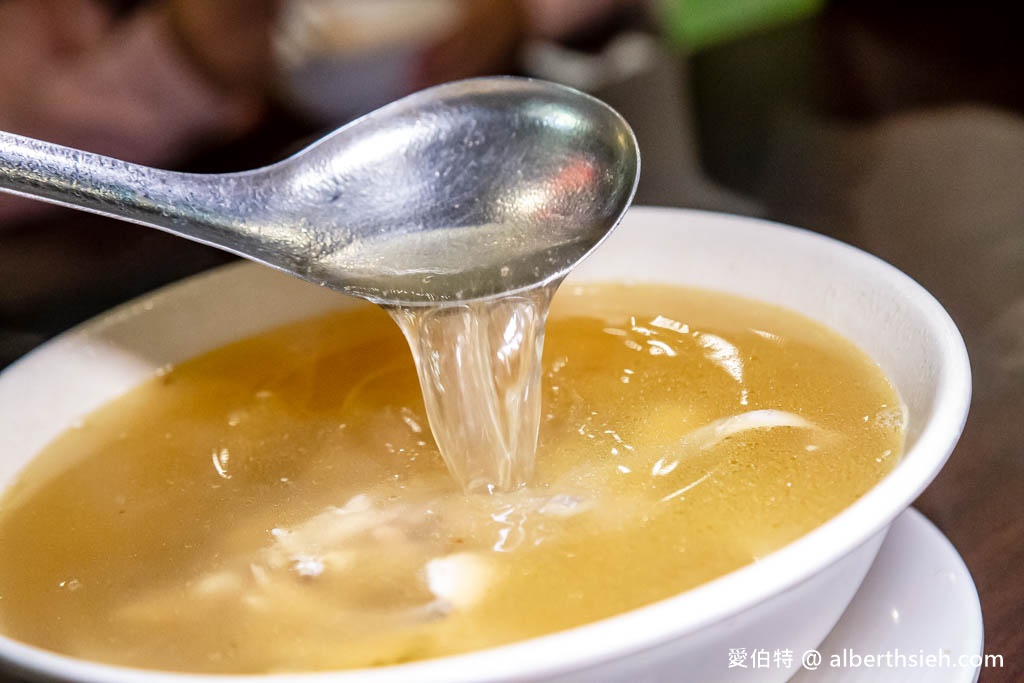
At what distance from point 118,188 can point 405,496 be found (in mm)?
308

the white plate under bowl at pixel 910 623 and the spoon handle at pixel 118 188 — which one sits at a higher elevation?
the spoon handle at pixel 118 188

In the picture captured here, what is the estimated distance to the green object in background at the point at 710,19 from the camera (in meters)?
2.05

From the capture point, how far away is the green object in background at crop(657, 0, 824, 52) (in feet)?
6.73

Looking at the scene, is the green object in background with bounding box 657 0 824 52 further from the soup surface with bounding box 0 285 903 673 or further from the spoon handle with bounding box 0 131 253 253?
the spoon handle with bounding box 0 131 253 253

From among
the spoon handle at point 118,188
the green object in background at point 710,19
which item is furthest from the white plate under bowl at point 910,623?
the green object in background at point 710,19

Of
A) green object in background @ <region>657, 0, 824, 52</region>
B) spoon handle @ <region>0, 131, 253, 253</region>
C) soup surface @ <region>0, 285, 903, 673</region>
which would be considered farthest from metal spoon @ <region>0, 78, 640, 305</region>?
green object in background @ <region>657, 0, 824, 52</region>

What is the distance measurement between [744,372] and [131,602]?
1.68ft

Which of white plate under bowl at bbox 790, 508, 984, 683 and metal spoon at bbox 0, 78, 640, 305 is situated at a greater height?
metal spoon at bbox 0, 78, 640, 305

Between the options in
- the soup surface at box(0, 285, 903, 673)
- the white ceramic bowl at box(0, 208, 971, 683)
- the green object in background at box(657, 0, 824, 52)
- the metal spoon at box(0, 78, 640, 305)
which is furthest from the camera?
the green object in background at box(657, 0, 824, 52)

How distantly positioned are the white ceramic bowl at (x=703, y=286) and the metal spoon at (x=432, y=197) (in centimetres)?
16

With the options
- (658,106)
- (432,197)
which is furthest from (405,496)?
(658,106)

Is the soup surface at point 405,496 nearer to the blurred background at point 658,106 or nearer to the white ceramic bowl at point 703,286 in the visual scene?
the white ceramic bowl at point 703,286

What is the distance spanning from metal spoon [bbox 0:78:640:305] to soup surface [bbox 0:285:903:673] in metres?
0.14

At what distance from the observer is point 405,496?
796 millimetres
